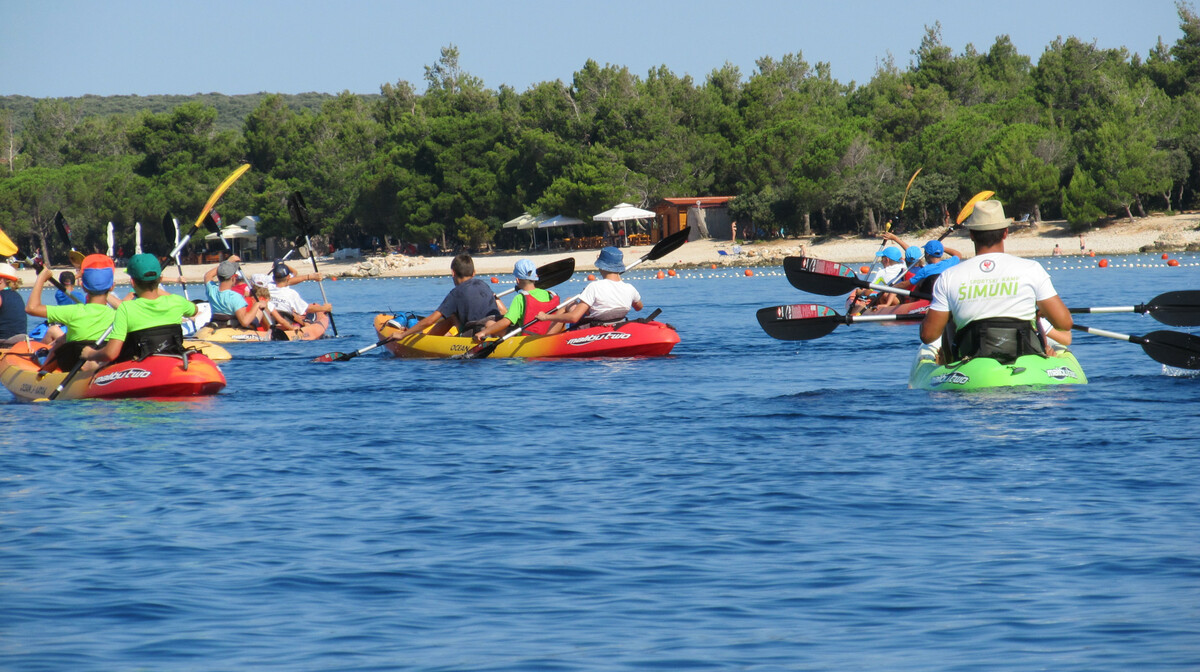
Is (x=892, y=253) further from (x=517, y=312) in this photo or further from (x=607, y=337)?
(x=517, y=312)

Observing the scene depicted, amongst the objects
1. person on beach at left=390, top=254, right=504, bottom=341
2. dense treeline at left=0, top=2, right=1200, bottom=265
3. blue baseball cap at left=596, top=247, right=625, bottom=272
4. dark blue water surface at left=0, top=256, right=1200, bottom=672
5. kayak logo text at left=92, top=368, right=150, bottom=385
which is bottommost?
dark blue water surface at left=0, top=256, right=1200, bottom=672

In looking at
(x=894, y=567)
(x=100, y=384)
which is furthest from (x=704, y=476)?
(x=100, y=384)

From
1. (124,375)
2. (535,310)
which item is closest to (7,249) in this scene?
(124,375)

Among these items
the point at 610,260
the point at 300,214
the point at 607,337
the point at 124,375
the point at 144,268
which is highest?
the point at 300,214

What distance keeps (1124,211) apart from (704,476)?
51.5 m

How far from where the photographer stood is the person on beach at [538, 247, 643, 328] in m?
15.6

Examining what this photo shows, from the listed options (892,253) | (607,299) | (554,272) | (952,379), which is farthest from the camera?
(892,253)

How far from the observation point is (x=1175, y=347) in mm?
11242

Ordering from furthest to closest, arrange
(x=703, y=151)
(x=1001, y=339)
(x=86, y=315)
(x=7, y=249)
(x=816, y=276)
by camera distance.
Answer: (x=703, y=151) → (x=7, y=249) → (x=86, y=315) → (x=816, y=276) → (x=1001, y=339)

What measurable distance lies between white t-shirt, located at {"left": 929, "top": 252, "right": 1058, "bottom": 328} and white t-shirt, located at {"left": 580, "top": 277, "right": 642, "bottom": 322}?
20.9ft

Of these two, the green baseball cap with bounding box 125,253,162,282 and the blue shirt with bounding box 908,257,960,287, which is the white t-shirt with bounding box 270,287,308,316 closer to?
the green baseball cap with bounding box 125,253,162,282

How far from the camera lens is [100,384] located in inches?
495

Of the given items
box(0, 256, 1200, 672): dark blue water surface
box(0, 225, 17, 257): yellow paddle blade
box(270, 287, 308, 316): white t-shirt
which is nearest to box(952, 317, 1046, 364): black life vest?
box(0, 256, 1200, 672): dark blue water surface

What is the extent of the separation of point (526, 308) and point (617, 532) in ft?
32.6
